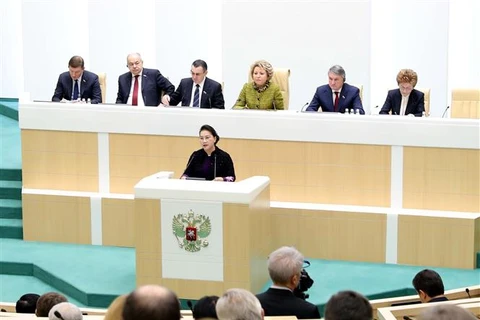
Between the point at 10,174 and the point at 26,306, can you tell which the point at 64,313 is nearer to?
the point at 26,306

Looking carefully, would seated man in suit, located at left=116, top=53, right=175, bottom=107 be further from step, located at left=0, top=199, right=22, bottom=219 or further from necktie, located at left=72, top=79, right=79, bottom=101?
step, located at left=0, top=199, right=22, bottom=219

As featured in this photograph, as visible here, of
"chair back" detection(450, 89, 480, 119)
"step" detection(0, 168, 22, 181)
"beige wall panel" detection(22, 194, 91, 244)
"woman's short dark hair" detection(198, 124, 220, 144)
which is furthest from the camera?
"step" detection(0, 168, 22, 181)

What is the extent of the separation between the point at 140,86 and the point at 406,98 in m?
2.87

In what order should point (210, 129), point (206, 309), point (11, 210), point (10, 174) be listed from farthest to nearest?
1. point (10, 174)
2. point (11, 210)
3. point (210, 129)
4. point (206, 309)

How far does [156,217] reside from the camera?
8.34m

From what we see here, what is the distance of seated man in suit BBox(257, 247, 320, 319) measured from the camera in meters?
5.31

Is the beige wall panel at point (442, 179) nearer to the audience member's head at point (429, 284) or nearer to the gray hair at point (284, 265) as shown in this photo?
the audience member's head at point (429, 284)

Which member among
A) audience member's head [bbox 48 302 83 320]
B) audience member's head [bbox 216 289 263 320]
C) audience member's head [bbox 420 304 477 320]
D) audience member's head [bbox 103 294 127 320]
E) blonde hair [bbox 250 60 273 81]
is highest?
blonde hair [bbox 250 60 273 81]

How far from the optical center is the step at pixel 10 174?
35.3 feet

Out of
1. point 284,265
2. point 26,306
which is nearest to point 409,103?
point 284,265

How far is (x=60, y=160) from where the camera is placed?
10.3m

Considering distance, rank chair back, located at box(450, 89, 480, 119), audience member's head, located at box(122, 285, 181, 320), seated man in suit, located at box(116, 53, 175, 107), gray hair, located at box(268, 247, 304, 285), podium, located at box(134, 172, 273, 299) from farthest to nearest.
→ seated man in suit, located at box(116, 53, 175, 107) < chair back, located at box(450, 89, 480, 119) < podium, located at box(134, 172, 273, 299) < gray hair, located at box(268, 247, 304, 285) < audience member's head, located at box(122, 285, 181, 320)

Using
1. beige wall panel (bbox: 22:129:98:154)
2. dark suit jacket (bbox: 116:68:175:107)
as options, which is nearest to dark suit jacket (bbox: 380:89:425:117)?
dark suit jacket (bbox: 116:68:175:107)

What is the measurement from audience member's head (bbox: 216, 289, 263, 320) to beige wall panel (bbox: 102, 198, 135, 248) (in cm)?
597
